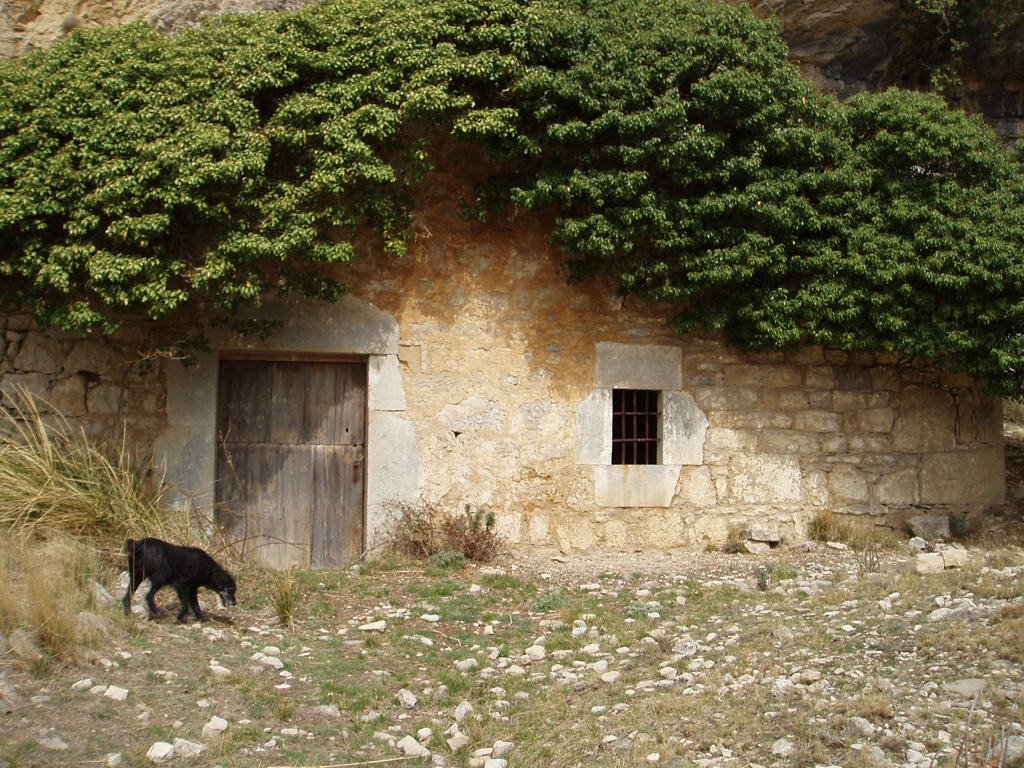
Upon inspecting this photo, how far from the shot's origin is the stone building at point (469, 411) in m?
7.75

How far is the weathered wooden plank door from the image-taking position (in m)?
7.96

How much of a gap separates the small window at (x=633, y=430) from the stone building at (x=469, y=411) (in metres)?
0.02

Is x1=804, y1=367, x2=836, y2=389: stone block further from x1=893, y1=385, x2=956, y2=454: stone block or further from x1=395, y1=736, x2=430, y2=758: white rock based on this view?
x1=395, y1=736, x2=430, y2=758: white rock

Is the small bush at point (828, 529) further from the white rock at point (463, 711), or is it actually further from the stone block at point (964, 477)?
the white rock at point (463, 711)

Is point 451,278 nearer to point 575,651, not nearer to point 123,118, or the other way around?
point 123,118

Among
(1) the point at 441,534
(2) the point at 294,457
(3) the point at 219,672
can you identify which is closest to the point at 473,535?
(1) the point at 441,534

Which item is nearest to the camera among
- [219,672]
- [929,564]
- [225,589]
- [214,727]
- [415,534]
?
[214,727]

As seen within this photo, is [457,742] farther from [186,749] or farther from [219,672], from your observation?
[219,672]

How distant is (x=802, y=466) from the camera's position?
856cm

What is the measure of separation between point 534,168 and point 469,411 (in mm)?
2122

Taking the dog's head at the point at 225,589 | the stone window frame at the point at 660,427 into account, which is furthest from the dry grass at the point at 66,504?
the stone window frame at the point at 660,427

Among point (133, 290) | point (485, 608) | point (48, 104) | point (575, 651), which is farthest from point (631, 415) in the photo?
point (48, 104)

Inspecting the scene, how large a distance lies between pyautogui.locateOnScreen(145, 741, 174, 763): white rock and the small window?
5136 millimetres

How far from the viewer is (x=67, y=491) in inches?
269
